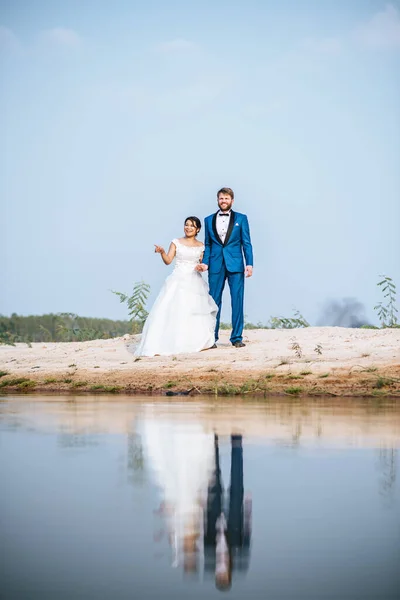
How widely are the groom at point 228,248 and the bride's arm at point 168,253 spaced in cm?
47

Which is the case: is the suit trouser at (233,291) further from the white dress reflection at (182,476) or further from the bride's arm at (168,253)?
the white dress reflection at (182,476)

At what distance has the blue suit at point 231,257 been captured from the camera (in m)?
15.3

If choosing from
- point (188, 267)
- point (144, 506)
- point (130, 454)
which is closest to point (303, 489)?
point (144, 506)

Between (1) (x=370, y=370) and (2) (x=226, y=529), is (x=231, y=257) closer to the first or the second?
(1) (x=370, y=370)

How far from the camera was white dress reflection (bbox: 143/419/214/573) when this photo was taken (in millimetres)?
3348

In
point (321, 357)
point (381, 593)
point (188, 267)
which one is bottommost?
point (381, 593)

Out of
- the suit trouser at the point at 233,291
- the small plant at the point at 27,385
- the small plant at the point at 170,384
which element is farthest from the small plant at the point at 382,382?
the small plant at the point at 27,385

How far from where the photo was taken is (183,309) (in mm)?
15391

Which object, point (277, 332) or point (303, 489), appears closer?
point (303, 489)

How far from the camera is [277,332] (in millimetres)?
17953

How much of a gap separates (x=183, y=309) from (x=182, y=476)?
10546mm

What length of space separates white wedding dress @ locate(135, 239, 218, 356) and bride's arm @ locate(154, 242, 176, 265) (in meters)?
0.07

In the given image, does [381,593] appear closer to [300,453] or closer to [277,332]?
[300,453]

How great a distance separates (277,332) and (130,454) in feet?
40.5
